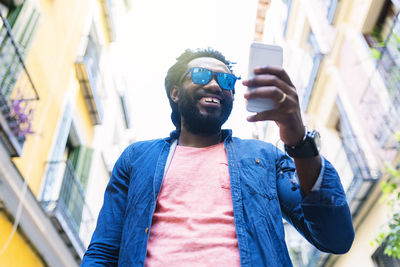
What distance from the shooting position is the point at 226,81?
99.3 inches

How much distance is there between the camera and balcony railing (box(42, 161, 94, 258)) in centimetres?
694

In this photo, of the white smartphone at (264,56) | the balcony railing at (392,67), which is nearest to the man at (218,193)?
the white smartphone at (264,56)

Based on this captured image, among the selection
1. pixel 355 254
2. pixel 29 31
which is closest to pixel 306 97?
pixel 355 254

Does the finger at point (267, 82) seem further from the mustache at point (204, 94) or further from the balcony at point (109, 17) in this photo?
the balcony at point (109, 17)

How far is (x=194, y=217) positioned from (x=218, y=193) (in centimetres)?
20

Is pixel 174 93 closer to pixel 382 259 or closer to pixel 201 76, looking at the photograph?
pixel 201 76

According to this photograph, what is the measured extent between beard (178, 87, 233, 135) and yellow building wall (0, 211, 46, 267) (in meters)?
4.47

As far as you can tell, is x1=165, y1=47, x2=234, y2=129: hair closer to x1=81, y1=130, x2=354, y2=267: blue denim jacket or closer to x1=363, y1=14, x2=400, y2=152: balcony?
x1=81, y1=130, x2=354, y2=267: blue denim jacket

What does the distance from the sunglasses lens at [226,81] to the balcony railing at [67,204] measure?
5.19m

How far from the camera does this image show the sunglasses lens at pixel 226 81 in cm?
252

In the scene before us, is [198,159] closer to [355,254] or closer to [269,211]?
[269,211]

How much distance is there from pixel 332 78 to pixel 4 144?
9.03 metres

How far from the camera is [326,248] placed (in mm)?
1854

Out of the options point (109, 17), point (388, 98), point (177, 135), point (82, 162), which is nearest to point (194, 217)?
point (177, 135)
